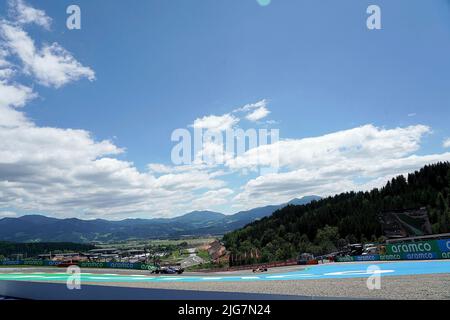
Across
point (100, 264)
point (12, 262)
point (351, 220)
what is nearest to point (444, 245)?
point (100, 264)

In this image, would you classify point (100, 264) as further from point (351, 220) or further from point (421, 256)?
point (351, 220)

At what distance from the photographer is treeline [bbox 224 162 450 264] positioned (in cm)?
12812

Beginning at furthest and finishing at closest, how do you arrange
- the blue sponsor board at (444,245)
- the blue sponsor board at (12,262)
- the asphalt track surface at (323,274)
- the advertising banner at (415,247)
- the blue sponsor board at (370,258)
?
the blue sponsor board at (12,262)
the blue sponsor board at (370,258)
the advertising banner at (415,247)
the blue sponsor board at (444,245)
the asphalt track surface at (323,274)

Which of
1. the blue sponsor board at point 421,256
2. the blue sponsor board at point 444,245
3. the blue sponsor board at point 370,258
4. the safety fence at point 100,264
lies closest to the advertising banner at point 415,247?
the blue sponsor board at point 421,256

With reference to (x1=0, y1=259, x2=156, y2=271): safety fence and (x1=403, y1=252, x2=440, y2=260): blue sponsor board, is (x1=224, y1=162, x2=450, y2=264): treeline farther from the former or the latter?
(x1=403, y1=252, x2=440, y2=260): blue sponsor board

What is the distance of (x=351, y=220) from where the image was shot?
138250 mm

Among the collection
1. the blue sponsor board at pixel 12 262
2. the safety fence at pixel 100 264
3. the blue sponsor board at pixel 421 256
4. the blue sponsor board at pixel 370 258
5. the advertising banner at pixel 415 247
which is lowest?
the blue sponsor board at pixel 12 262

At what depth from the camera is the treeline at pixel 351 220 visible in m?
128

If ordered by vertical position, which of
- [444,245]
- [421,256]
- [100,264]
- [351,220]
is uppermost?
[351,220]

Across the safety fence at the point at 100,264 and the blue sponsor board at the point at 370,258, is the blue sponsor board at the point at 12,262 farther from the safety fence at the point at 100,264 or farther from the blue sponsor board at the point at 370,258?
the blue sponsor board at the point at 370,258

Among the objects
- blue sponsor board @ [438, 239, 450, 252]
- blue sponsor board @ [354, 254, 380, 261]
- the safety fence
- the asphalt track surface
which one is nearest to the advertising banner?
blue sponsor board @ [438, 239, 450, 252]

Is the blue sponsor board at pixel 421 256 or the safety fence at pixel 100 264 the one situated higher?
the blue sponsor board at pixel 421 256

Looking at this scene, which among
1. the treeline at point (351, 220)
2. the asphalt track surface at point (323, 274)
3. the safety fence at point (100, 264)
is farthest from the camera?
the treeline at point (351, 220)
